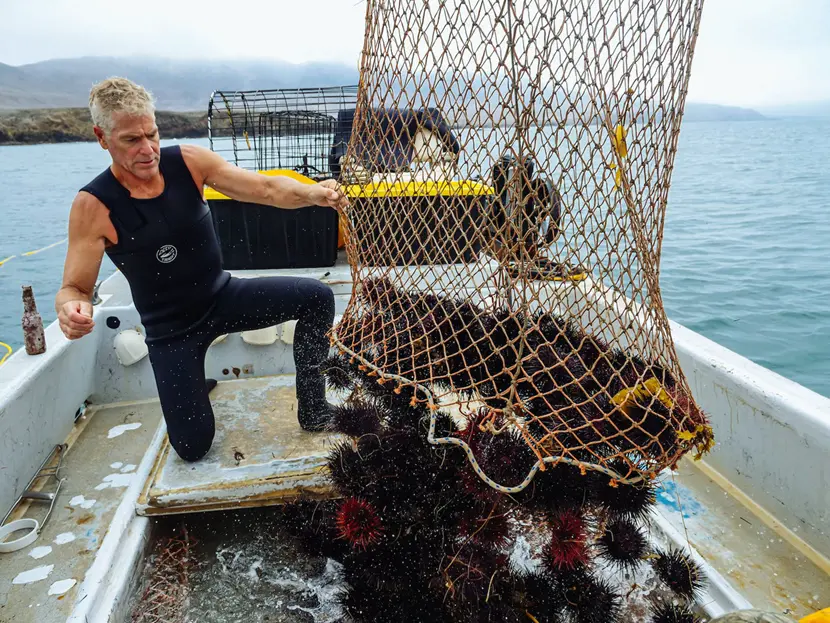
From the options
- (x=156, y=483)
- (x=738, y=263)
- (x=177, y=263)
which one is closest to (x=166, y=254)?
(x=177, y=263)

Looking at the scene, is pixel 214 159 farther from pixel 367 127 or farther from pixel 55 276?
pixel 55 276

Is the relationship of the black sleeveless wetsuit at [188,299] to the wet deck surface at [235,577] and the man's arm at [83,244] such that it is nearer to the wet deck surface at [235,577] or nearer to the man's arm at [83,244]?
the man's arm at [83,244]

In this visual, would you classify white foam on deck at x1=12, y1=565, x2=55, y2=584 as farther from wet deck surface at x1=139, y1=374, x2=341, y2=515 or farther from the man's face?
the man's face

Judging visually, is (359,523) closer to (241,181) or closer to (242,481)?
(242,481)

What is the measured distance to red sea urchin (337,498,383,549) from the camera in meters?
1.62

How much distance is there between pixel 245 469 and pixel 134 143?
1.27 m

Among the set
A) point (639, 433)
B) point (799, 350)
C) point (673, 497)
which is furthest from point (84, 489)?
point (799, 350)

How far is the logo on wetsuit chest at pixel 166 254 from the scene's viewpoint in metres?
2.30

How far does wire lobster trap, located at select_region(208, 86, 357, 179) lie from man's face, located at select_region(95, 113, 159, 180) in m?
2.70

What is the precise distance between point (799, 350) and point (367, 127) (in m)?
7.41

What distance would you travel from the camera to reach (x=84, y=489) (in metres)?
2.65

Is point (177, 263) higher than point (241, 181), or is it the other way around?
point (241, 181)

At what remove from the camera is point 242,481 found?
2.22 meters

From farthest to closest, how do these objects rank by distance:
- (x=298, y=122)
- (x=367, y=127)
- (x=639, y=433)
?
(x=298, y=122), (x=367, y=127), (x=639, y=433)
